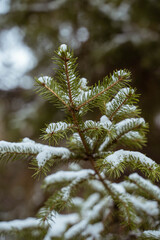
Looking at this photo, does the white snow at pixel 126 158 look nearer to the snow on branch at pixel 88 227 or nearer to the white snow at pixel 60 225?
the snow on branch at pixel 88 227

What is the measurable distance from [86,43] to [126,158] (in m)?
2.46

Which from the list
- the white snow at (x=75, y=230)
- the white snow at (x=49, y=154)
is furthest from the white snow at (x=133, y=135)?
the white snow at (x=75, y=230)

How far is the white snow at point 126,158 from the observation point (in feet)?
1.67

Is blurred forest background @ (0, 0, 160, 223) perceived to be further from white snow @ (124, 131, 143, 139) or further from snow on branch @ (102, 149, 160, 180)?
snow on branch @ (102, 149, 160, 180)

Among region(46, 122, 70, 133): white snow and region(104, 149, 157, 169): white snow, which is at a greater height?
region(46, 122, 70, 133): white snow

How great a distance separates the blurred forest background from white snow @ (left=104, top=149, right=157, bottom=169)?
6.46 feet

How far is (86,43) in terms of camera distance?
272cm

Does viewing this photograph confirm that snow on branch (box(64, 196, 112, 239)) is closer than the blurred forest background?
Yes

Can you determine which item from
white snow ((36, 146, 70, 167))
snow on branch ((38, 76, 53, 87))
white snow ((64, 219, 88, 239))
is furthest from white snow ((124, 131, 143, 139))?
white snow ((64, 219, 88, 239))

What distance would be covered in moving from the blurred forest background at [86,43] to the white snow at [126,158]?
6.46ft

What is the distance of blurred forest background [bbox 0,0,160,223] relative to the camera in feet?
7.91

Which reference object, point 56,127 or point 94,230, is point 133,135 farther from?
point 94,230

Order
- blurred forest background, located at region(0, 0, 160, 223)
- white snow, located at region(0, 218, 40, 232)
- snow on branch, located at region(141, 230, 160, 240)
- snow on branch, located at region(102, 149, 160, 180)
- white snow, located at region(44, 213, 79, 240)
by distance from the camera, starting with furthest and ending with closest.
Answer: blurred forest background, located at region(0, 0, 160, 223) → white snow, located at region(44, 213, 79, 240) → white snow, located at region(0, 218, 40, 232) → snow on branch, located at region(141, 230, 160, 240) → snow on branch, located at region(102, 149, 160, 180)

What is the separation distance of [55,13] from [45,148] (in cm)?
285
